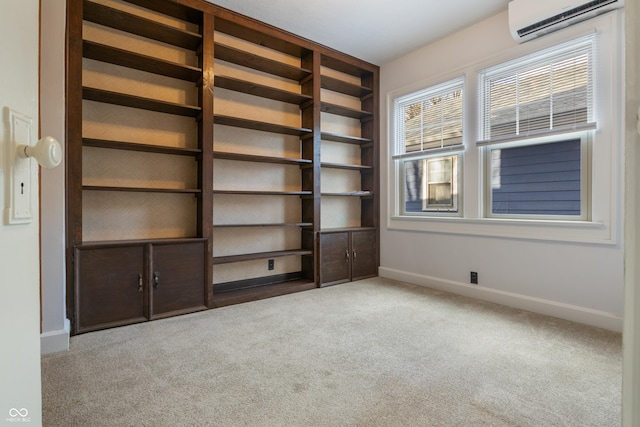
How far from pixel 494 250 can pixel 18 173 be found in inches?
137

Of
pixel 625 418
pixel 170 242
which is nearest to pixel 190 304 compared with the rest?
pixel 170 242

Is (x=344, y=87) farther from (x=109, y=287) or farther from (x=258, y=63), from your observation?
(x=109, y=287)

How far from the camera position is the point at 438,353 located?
2.07 metres

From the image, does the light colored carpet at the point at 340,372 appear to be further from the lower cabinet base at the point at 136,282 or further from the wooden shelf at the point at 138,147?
the wooden shelf at the point at 138,147

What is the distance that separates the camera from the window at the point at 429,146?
11.8 feet

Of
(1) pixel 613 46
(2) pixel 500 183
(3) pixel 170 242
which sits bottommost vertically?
(3) pixel 170 242

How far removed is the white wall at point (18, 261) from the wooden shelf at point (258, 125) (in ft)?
8.66

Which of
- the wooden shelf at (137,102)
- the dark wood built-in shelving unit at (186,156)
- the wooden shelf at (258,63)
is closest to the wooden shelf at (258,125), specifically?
the dark wood built-in shelving unit at (186,156)

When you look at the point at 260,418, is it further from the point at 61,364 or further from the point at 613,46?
the point at 613,46

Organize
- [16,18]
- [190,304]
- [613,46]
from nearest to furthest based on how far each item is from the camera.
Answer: [16,18] < [613,46] < [190,304]

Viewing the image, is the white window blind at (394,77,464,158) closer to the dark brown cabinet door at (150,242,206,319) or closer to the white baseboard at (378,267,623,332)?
the white baseboard at (378,267,623,332)

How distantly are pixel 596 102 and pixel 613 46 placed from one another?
403 mm

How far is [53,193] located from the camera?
2156 mm

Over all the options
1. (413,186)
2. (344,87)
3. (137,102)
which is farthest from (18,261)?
(344,87)
